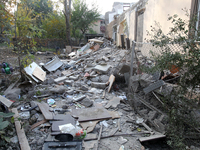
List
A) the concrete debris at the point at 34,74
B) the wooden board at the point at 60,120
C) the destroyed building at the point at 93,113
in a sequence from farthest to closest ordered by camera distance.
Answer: the concrete debris at the point at 34,74, the wooden board at the point at 60,120, the destroyed building at the point at 93,113

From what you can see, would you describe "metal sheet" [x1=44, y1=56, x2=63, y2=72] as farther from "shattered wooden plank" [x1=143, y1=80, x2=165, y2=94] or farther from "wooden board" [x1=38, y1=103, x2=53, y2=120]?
"shattered wooden plank" [x1=143, y1=80, x2=165, y2=94]

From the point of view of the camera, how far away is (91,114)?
3795 mm

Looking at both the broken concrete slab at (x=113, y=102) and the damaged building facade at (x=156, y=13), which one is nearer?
the broken concrete slab at (x=113, y=102)

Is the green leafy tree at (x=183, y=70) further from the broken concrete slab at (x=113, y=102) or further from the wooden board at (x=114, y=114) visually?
the broken concrete slab at (x=113, y=102)

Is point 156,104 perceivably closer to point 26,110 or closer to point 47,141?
point 47,141

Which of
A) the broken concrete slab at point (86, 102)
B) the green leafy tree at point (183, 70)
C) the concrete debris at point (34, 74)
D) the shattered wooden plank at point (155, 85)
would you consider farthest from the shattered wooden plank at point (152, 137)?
the concrete debris at point (34, 74)

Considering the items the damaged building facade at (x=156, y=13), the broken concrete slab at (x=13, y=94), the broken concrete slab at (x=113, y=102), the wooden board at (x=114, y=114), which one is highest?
the damaged building facade at (x=156, y=13)

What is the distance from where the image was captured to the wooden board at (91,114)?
3.61 meters

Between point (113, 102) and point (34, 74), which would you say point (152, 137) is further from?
point (34, 74)

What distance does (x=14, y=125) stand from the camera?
10.4ft

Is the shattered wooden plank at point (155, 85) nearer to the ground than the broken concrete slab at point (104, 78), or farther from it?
farther from it

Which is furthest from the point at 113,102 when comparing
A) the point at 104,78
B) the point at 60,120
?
the point at 104,78

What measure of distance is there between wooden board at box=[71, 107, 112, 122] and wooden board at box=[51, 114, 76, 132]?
170 mm

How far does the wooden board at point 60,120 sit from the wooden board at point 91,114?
6.7 inches
